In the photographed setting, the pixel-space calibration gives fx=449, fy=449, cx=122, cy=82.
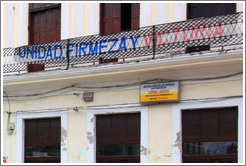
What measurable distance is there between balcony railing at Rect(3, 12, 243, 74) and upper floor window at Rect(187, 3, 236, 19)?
499mm

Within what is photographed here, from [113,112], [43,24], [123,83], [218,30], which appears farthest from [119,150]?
[43,24]

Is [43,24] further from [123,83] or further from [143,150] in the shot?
[143,150]

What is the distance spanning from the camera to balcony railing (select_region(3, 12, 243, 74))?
10.1m

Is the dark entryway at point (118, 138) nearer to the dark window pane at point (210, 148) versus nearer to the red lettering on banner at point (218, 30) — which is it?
the dark window pane at point (210, 148)

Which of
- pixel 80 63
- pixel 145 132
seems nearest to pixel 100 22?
pixel 80 63

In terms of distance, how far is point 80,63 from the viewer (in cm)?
1188

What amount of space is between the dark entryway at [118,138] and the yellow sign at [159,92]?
1.87 ft

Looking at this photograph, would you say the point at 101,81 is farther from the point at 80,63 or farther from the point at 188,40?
the point at 188,40

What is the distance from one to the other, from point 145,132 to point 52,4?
16.3ft

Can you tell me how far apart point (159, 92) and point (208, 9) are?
91.5 inches

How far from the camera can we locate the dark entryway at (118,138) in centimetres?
1113

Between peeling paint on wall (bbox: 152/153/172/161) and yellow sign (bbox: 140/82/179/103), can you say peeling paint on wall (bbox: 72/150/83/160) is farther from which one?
yellow sign (bbox: 140/82/179/103)

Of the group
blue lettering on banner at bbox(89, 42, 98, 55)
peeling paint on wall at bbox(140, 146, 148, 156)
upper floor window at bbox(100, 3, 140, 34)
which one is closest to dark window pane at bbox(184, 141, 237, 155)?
peeling paint on wall at bbox(140, 146, 148, 156)

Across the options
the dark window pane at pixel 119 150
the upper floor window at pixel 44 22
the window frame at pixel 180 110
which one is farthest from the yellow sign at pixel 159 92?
the upper floor window at pixel 44 22
